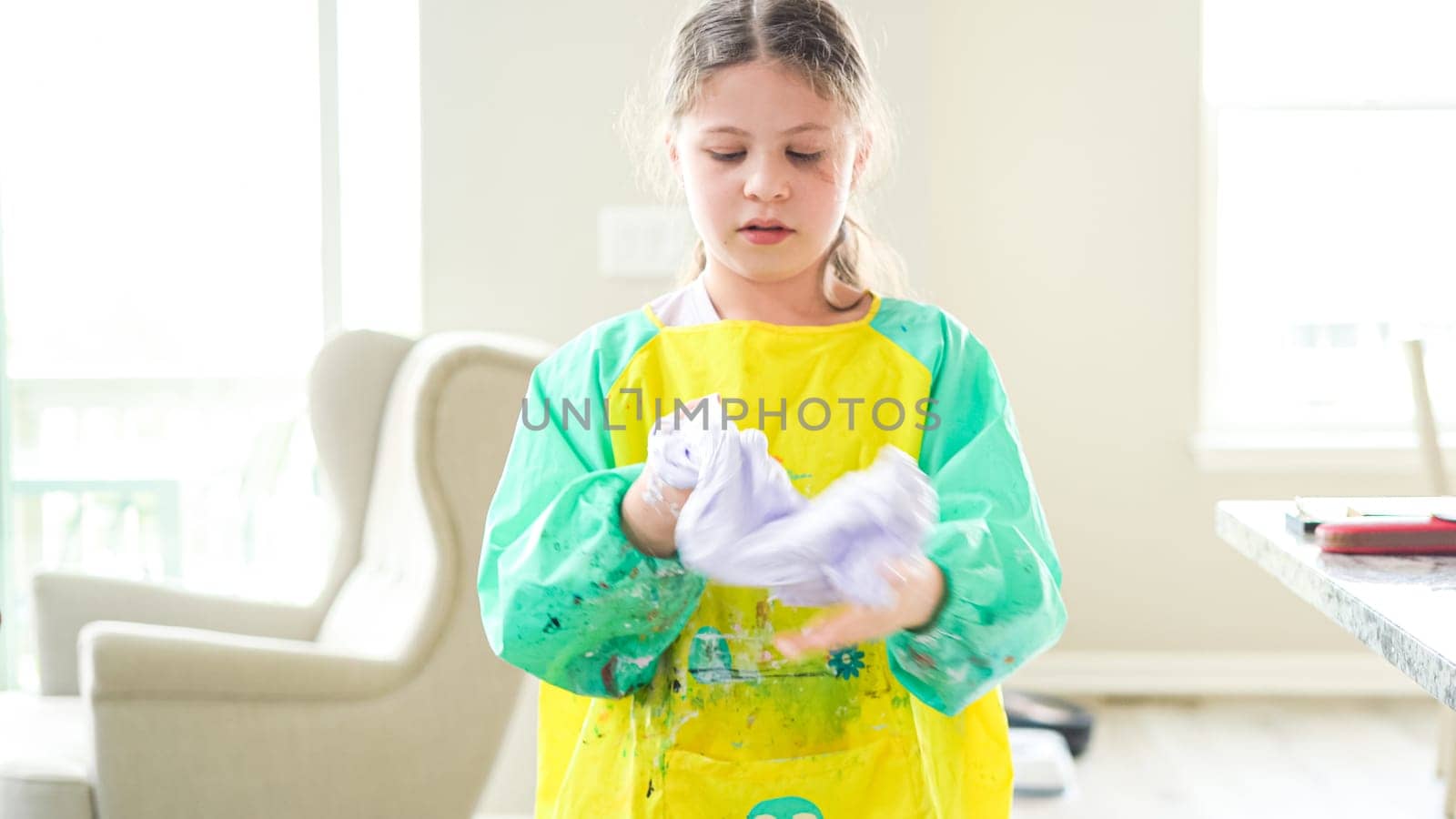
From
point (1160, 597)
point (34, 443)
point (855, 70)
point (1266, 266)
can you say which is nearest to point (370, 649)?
point (855, 70)

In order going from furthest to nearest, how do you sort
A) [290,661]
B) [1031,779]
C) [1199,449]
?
[1199,449] → [1031,779] → [290,661]

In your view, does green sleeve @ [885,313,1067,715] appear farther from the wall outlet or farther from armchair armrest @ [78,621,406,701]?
the wall outlet

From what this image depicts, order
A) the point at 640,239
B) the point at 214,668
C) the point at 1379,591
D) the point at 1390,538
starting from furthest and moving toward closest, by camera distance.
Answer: the point at 640,239, the point at 214,668, the point at 1390,538, the point at 1379,591

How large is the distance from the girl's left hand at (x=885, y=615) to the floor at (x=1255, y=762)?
1.65 metres

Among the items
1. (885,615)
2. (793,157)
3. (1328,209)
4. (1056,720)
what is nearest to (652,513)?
(885,615)

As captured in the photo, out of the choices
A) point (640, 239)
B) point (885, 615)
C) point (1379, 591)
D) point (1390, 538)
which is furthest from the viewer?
point (640, 239)

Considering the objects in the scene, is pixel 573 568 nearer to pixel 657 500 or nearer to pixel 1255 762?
pixel 657 500

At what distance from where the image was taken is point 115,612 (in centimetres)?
221

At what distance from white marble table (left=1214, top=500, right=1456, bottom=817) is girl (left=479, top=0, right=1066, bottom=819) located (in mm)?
206

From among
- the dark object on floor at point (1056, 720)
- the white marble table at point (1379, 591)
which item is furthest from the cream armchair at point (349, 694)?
the dark object on floor at point (1056, 720)

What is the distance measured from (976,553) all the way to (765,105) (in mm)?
327

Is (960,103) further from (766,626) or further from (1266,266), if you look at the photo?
(766,626)

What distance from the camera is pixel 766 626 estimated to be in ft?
2.89

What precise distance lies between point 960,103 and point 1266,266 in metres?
0.93
